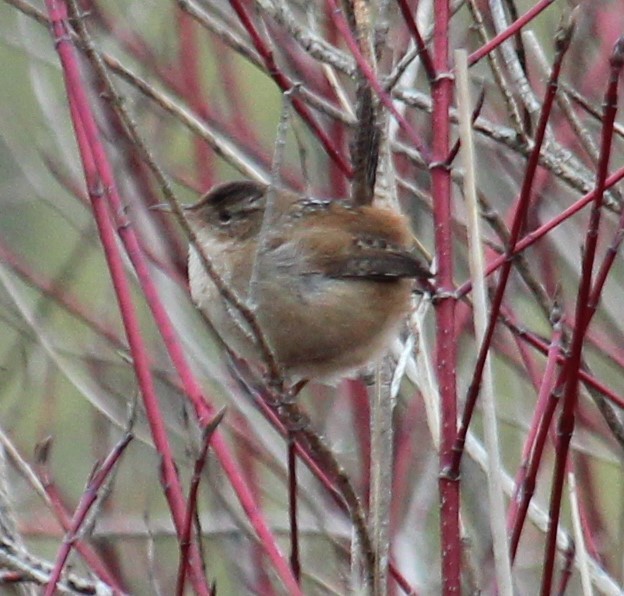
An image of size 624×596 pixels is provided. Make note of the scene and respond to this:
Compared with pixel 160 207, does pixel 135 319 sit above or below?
below

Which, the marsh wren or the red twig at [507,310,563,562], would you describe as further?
the marsh wren

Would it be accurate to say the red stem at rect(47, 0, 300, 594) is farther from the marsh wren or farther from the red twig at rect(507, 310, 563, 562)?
the marsh wren

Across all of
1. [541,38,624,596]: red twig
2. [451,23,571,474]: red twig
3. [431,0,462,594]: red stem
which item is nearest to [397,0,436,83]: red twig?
[431,0,462,594]: red stem

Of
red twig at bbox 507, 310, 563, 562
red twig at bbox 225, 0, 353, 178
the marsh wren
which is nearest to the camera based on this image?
red twig at bbox 507, 310, 563, 562

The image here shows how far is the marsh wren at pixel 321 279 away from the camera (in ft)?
9.43

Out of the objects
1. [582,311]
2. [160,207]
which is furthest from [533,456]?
[160,207]

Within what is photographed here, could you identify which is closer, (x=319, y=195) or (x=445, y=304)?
(x=445, y=304)

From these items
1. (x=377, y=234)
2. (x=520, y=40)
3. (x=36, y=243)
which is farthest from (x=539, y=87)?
(x=36, y=243)

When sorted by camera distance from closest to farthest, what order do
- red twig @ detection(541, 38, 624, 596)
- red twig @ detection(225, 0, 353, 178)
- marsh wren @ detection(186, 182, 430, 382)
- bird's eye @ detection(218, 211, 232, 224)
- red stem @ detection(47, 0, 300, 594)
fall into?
red twig @ detection(541, 38, 624, 596) < red stem @ detection(47, 0, 300, 594) < red twig @ detection(225, 0, 353, 178) < marsh wren @ detection(186, 182, 430, 382) < bird's eye @ detection(218, 211, 232, 224)

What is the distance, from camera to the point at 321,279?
2949 millimetres

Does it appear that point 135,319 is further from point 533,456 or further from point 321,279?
point 321,279

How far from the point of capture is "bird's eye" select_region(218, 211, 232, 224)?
3.10 metres

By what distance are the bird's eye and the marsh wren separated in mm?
19

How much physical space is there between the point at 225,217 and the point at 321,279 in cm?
35
